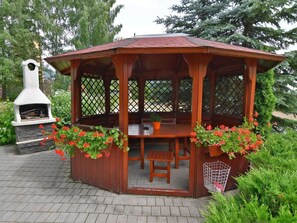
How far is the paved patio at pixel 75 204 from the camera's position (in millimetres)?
2424

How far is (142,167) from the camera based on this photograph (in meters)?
3.97

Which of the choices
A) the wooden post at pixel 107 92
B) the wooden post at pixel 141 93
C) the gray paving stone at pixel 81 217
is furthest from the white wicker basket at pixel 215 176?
the wooden post at pixel 107 92

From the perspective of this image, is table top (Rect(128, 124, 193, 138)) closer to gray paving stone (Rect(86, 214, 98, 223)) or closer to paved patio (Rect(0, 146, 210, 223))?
paved patio (Rect(0, 146, 210, 223))

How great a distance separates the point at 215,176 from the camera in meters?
2.86

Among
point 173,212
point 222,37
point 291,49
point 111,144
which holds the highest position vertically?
point 222,37

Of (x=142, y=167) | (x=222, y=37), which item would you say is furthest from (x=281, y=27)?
(x=142, y=167)

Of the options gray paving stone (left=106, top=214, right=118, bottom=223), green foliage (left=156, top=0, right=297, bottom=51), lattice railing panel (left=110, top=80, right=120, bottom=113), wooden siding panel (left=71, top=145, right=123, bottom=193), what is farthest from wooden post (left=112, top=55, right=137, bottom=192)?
green foliage (left=156, top=0, right=297, bottom=51)

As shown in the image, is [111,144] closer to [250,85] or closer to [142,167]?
[142,167]

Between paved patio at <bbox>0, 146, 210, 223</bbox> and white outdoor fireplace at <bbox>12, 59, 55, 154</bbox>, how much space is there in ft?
4.66

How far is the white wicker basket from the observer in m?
2.80

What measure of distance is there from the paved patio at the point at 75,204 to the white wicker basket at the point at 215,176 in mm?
Answer: 239

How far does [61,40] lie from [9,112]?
31.1ft

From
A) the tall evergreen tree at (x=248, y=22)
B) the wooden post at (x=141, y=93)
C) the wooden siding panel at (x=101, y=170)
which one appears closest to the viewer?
the wooden siding panel at (x=101, y=170)

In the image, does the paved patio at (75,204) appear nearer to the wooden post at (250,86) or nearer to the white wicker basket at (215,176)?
the white wicker basket at (215,176)
